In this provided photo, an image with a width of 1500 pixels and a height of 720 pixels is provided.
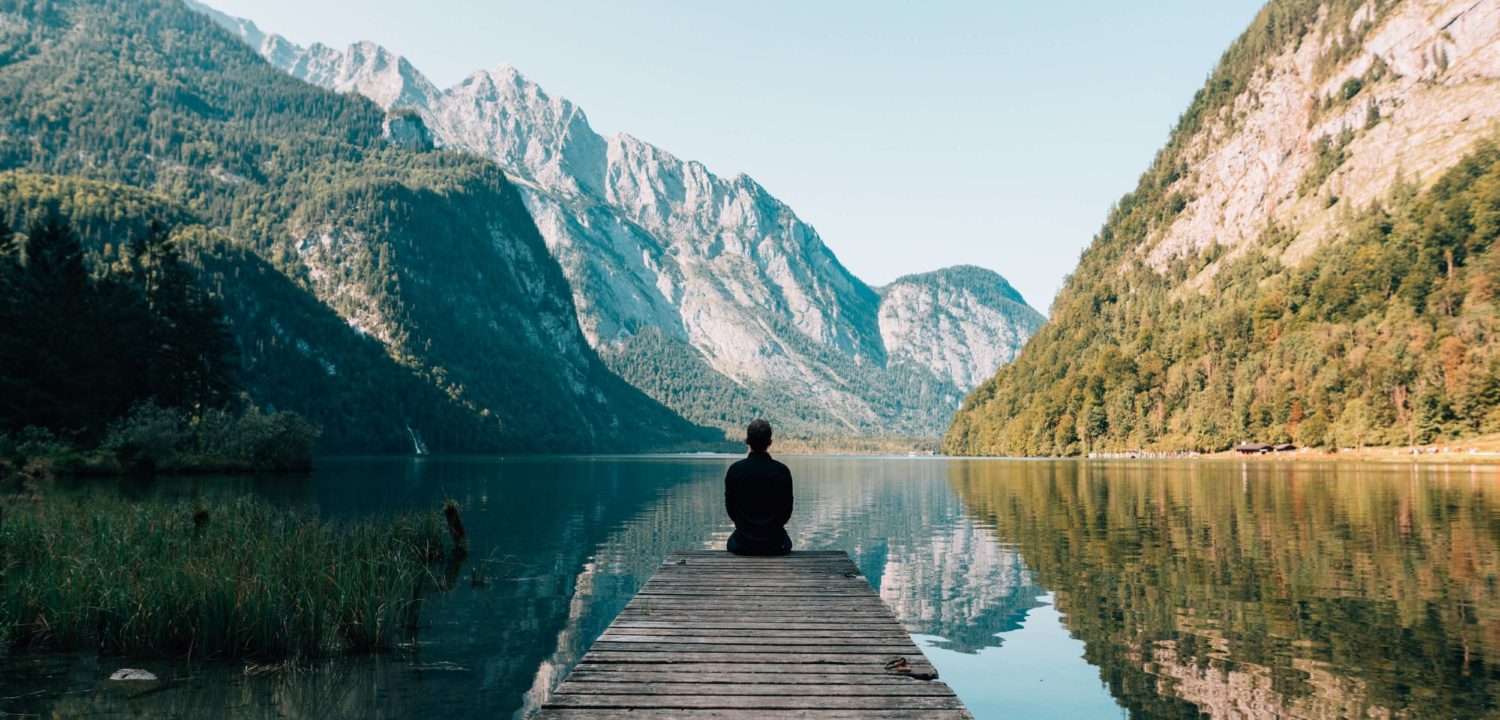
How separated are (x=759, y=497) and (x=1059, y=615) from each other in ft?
34.4

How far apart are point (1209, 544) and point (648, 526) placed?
25698 millimetres

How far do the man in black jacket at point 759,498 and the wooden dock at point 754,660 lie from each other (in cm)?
169

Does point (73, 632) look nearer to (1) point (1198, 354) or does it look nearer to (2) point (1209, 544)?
(2) point (1209, 544)

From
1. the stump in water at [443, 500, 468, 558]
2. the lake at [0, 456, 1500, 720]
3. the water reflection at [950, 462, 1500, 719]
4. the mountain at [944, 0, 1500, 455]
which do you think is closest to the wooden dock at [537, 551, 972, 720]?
the lake at [0, 456, 1500, 720]

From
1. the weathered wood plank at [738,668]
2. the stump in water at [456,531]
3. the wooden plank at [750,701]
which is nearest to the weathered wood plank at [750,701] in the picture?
the wooden plank at [750,701]

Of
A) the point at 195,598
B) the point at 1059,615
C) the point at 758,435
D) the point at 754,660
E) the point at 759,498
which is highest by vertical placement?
the point at 758,435

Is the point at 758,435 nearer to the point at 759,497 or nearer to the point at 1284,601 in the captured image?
the point at 759,497

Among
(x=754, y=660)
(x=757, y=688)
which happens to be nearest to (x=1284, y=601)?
(x=754, y=660)

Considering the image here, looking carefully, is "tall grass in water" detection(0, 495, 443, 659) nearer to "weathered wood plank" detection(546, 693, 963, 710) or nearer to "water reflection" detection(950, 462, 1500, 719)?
"weathered wood plank" detection(546, 693, 963, 710)

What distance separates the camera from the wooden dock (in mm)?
8523

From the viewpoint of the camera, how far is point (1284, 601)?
22266 millimetres

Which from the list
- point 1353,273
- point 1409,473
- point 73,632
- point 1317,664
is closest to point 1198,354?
point 1353,273

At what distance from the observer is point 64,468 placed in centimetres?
6406

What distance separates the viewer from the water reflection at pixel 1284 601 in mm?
14820
